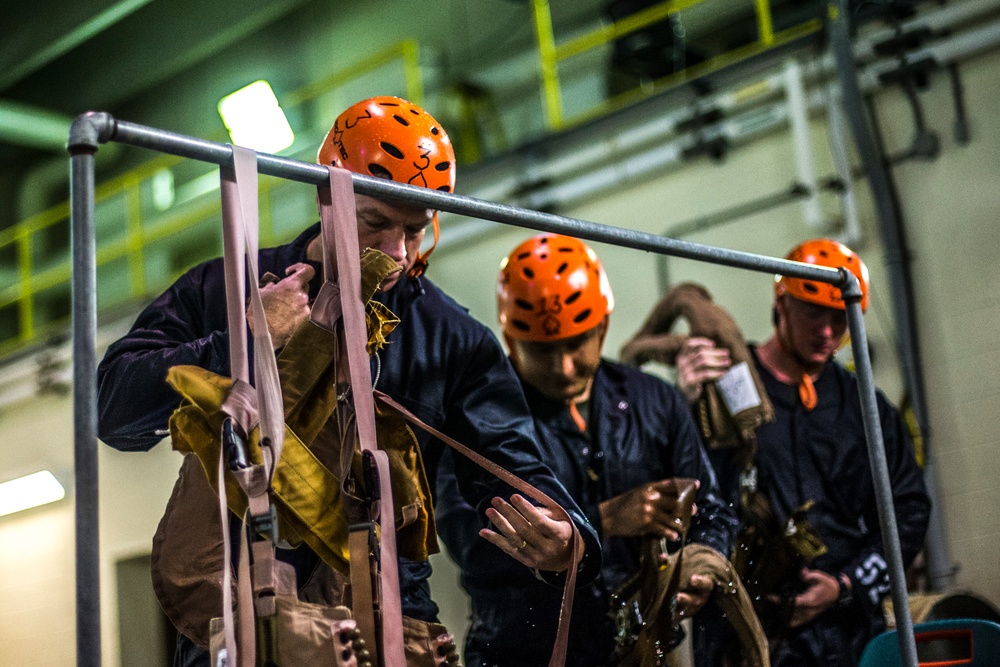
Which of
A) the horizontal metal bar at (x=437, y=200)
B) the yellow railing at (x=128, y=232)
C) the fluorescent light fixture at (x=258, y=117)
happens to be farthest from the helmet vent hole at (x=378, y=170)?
the fluorescent light fixture at (x=258, y=117)

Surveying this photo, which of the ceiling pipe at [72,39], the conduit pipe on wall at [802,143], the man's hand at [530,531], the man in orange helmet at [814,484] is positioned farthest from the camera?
the ceiling pipe at [72,39]

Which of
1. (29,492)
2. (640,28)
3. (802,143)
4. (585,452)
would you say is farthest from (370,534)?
(640,28)

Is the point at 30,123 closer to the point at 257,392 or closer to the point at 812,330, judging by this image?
the point at 812,330

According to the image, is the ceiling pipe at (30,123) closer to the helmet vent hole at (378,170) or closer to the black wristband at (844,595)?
the black wristband at (844,595)

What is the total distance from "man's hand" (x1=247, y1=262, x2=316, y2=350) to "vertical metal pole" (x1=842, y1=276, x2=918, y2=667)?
1585 mm

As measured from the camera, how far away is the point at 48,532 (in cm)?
755

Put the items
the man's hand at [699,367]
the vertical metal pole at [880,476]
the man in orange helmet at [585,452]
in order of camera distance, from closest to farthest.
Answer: the vertical metal pole at [880,476], the man in orange helmet at [585,452], the man's hand at [699,367]

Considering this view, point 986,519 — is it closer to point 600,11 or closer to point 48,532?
point 600,11

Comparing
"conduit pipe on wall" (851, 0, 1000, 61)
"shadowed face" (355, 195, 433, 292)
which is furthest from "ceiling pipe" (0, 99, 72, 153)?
"shadowed face" (355, 195, 433, 292)

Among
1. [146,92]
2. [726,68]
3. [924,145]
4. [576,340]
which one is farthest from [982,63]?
[146,92]

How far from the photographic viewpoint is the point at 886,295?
581cm

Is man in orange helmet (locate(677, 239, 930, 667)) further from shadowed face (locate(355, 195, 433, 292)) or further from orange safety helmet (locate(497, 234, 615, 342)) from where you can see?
shadowed face (locate(355, 195, 433, 292))

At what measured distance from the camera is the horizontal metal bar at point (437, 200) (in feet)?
Answer: 6.01

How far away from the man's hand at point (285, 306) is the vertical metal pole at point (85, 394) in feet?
1.49
